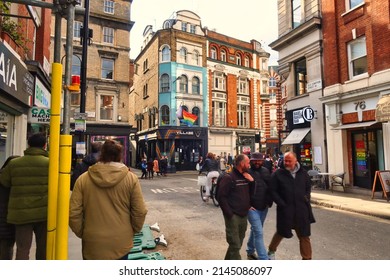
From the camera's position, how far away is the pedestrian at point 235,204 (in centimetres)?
390

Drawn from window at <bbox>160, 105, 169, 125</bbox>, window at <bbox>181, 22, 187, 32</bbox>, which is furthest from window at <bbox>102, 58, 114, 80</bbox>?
window at <bbox>181, 22, 187, 32</bbox>

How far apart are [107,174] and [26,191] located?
1287mm

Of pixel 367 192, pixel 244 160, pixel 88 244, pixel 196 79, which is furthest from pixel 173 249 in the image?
pixel 196 79

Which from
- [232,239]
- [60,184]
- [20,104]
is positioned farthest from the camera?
[20,104]

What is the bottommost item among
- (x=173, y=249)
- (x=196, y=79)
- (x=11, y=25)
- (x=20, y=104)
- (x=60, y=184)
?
(x=173, y=249)

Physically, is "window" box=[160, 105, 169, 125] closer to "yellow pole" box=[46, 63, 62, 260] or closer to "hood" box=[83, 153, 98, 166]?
"hood" box=[83, 153, 98, 166]

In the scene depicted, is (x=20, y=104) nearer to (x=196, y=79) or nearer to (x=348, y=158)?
(x=348, y=158)

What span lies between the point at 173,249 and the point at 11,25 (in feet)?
19.8

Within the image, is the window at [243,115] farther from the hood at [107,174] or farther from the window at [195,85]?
the hood at [107,174]

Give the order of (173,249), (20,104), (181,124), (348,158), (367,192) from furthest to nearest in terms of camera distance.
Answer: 1. (181,124)
2. (348,158)
3. (367,192)
4. (20,104)
5. (173,249)

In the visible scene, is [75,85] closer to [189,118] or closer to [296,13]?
[296,13]

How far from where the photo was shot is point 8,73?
5410 mm

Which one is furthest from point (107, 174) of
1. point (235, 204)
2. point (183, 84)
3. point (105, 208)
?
point (183, 84)

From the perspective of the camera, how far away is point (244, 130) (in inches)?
1231
